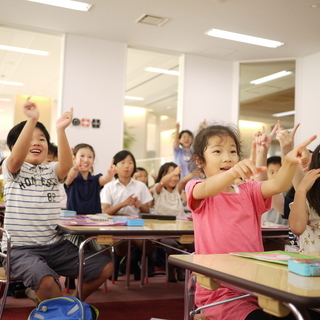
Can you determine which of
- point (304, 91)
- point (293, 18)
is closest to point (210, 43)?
point (293, 18)

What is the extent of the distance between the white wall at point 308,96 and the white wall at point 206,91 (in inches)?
46.0

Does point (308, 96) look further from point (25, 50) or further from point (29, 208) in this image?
point (29, 208)

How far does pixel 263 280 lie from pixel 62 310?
126 cm

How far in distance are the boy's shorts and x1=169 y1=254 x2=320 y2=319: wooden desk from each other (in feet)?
3.72

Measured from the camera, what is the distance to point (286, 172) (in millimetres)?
1615

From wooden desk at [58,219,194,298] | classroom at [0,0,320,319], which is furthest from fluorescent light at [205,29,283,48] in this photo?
wooden desk at [58,219,194,298]

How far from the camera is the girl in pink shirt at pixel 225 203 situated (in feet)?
5.27

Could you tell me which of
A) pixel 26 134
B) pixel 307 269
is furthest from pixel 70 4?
pixel 307 269

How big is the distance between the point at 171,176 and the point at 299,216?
8.87ft

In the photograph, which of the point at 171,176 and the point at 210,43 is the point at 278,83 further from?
the point at 171,176

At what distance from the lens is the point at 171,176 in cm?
461

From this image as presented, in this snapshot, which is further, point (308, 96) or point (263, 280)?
point (308, 96)

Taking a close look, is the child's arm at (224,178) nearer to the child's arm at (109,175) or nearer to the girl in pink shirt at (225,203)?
the girl in pink shirt at (225,203)

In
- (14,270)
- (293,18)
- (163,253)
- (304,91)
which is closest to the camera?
(14,270)
